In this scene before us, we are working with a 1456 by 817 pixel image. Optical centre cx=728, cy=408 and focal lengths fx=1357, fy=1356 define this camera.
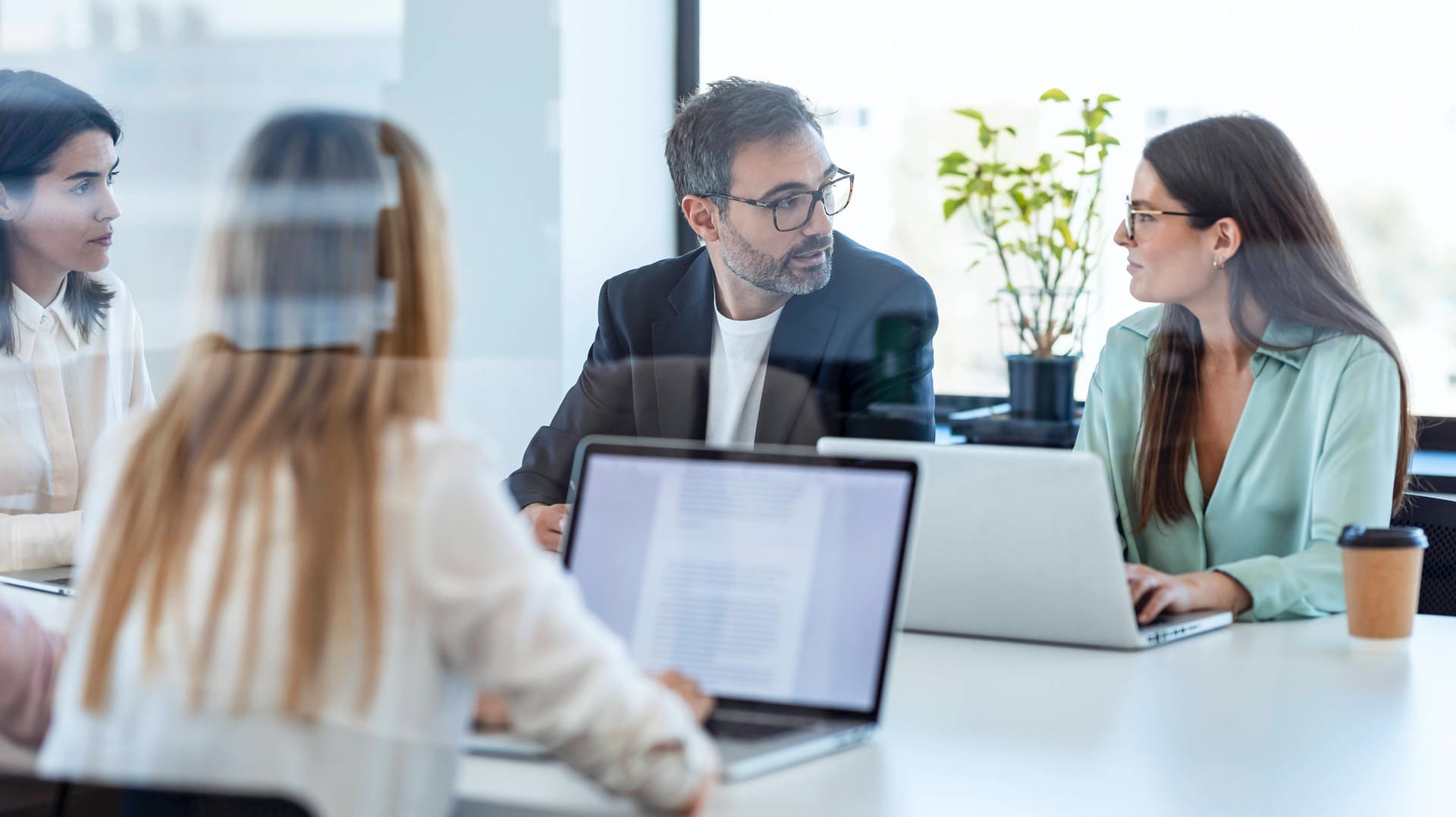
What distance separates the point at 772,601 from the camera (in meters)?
1.11

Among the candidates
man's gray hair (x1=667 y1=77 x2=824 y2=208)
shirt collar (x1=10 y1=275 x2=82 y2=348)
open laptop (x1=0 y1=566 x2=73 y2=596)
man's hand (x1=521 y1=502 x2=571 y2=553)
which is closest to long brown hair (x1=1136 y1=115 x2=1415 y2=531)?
man's gray hair (x1=667 y1=77 x2=824 y2=208)

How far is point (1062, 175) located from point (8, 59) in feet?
6.99

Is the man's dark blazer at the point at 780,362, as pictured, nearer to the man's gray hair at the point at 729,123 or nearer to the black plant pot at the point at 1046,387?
the man's gray hair at the point at 729,123

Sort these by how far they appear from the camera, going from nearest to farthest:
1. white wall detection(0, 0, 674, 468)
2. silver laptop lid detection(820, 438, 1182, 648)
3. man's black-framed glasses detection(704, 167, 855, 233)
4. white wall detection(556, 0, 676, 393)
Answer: silver laptop lid detection(820, 438, 1182, 648) < man's black-framed glasses detection(704, 167, 855, 233) < white wall detection(0, 0, 674, 468) < white wall detection(556, 0, 676, 393)

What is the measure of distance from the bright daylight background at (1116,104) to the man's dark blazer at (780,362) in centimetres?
60

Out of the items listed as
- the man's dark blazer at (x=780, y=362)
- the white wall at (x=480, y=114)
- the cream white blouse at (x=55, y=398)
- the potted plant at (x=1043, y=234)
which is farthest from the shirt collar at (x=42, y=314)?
the potted plant at (x=1043, y=234)

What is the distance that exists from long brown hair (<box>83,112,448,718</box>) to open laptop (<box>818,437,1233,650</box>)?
1.66 feet

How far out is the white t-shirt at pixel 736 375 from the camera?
86.9 inches

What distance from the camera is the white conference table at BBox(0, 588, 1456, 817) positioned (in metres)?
0.97

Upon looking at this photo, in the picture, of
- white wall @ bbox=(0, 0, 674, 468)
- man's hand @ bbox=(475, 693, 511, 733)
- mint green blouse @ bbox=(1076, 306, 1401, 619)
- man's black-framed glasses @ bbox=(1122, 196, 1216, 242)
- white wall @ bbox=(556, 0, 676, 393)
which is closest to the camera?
man's hand @ bbox=(475, 693, 511, 733)

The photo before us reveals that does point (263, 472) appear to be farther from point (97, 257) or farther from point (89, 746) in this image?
point (97, 257)

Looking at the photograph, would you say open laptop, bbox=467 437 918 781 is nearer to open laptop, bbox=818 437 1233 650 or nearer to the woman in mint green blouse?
open laptop, bbox=818 437 1233 650

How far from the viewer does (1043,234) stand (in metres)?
2.99

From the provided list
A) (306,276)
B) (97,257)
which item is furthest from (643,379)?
(306,276)
